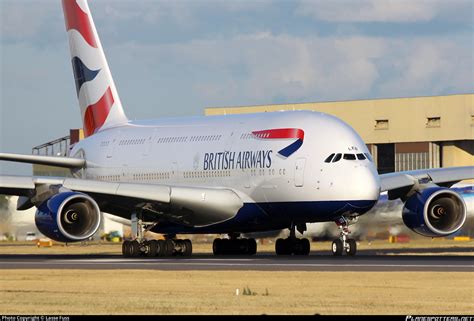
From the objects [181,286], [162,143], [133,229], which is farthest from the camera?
[162,143]

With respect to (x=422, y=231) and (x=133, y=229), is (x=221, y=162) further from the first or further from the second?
(x=422, y=231)

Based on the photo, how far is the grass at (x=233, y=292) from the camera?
66.1ft

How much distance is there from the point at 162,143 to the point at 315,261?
12169mm

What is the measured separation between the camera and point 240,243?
140ft

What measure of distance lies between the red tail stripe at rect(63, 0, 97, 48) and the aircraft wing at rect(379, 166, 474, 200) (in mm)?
15499

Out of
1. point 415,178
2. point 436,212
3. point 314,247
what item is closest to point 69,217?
point 415,178

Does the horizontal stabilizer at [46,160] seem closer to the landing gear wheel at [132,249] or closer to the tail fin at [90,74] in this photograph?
the tail fin at [90,74]

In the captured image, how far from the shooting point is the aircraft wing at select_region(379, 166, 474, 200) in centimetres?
4072

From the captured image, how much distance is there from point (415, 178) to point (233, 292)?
62.4 ft

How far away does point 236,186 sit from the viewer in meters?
40.5

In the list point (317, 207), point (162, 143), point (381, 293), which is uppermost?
point (162, 143)

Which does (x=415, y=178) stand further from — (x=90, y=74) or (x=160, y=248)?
(x=90, y=74)

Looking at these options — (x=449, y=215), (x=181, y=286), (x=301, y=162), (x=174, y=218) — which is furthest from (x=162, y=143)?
(x=181, y=286)

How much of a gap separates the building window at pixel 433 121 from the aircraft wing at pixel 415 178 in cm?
3248
